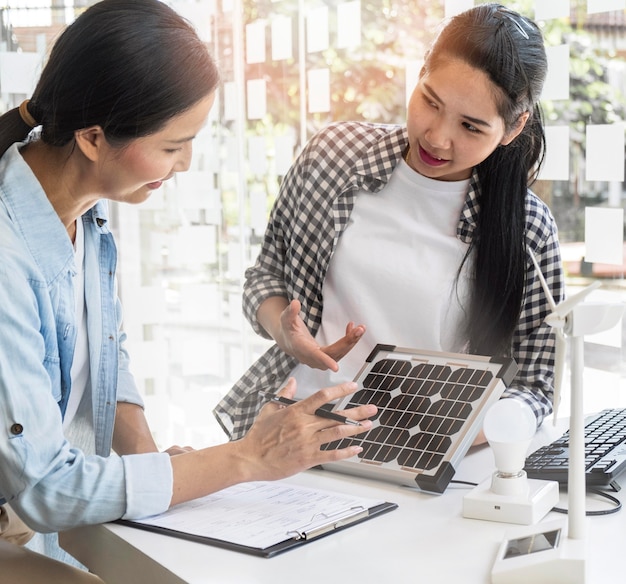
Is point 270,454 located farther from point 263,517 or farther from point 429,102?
point 429,102

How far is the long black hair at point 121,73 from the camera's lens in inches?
48.5

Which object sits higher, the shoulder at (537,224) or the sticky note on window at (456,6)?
the sticky note on window at (456,6)

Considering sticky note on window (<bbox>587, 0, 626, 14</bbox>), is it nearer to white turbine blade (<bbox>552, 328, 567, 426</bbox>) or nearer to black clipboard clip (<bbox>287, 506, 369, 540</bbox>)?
white turbine blade (<bbox>552, 328, 567, 426</bbox>)

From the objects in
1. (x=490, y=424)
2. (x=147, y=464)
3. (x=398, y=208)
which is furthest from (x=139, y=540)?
(x=398, y=208)

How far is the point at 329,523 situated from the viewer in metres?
1.11

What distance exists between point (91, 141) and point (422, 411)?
630 millimetres

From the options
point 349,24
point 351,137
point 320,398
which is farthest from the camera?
point 349,24

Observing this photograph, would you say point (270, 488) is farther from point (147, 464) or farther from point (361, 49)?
point (361, 49)

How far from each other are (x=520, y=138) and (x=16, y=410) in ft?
3.52

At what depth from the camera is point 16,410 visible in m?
1.10

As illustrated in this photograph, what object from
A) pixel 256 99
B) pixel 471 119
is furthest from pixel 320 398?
pixel 256 99

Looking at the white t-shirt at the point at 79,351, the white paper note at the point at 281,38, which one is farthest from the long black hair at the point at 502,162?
the white paper note at the point at 281,38

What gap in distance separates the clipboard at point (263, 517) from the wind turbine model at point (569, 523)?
0.22m

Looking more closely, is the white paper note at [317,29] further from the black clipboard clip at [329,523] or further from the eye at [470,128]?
the black clipboard clip at [329,523]
